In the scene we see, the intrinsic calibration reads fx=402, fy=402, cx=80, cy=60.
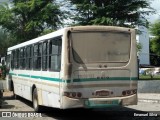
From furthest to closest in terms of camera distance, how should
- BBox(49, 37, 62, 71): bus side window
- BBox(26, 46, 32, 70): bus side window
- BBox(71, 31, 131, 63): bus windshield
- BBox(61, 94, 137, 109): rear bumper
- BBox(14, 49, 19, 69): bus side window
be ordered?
BBox(14, 49, 19, 69): bus side window → BBox(26, 46, 32, 70): bus side window → BBox(49, 37, 62, 71): bus side window → BBox(71, 31, 131, 63): bus windshield → BBox(61, 94, 137, 109): rear bumper

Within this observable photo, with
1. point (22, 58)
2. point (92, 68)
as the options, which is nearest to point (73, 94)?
point (92, 68)

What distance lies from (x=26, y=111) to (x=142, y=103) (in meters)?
5.63

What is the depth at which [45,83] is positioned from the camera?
45.1 feet

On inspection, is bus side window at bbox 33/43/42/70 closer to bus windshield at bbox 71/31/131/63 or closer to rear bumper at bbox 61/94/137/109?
bus windshield at bbox 71/31/131/63

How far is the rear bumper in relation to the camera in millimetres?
11648

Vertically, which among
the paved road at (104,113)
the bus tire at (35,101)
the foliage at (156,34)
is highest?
the foliage at (156,34)

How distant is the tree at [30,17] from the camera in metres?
32.2

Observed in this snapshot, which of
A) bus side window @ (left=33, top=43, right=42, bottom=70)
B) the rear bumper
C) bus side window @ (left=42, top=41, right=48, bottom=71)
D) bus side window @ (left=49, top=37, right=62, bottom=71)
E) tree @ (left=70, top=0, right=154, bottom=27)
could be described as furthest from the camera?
tree @ (left=70, top=0, right=154, bottom=27)

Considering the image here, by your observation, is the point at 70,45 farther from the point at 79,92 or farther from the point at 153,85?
the point at 153,85

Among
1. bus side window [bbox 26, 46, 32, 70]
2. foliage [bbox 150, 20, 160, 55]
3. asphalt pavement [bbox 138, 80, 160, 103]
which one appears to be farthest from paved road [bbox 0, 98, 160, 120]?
foliage [bbox 150, 20, 160, 55]

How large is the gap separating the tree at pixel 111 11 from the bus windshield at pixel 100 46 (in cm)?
1471

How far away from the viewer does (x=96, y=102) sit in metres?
11.8

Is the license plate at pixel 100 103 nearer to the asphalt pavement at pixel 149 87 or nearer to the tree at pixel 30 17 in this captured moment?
the asphalt pavement at pixel 149 87

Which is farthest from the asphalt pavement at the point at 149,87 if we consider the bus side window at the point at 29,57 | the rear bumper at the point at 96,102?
the rear bumper at the point at 96,102
